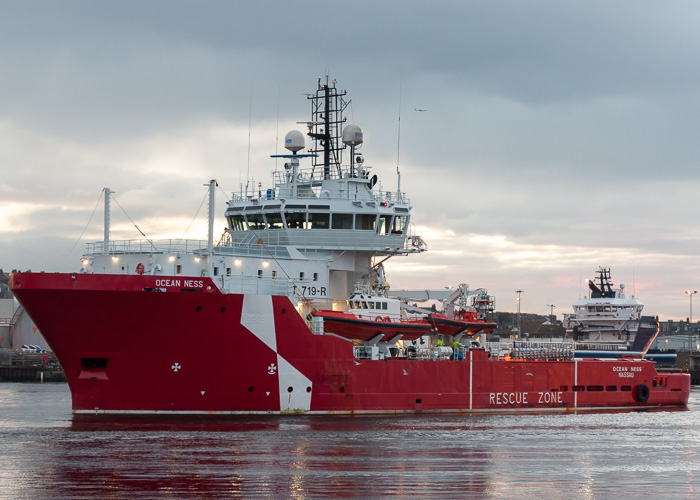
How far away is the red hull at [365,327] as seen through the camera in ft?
95.4

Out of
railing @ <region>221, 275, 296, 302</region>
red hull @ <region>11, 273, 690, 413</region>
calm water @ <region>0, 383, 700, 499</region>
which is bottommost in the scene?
calm water @ <region>0, 383, 700, 499</region>

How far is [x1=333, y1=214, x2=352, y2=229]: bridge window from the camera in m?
32.7

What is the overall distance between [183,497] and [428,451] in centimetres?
746

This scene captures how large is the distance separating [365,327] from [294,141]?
8.09m

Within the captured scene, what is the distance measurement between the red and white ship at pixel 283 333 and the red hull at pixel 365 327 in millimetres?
190

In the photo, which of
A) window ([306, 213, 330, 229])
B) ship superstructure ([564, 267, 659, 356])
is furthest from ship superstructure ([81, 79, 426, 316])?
ship superstructure ([564, 267, 659, 356])

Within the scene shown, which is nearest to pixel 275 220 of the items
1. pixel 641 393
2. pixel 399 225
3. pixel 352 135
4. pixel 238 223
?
pixel 238 223

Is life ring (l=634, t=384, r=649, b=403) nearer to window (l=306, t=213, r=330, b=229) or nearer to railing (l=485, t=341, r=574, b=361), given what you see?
railing (l=485, t=341, r=574, b=361)

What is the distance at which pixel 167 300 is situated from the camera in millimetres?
26062

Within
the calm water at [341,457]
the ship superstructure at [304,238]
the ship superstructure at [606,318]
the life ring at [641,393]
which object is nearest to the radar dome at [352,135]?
the ship superstructure at [304,238]

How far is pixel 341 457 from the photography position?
851 inches

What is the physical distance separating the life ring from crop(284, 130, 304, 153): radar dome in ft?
48.9

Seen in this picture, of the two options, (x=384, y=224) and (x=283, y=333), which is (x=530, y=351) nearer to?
(x=384, y=224)

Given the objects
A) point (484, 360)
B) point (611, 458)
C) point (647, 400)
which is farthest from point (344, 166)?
point (611, 458)
